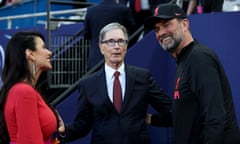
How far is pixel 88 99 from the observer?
14.7 ft

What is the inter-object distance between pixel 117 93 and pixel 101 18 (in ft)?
7.51

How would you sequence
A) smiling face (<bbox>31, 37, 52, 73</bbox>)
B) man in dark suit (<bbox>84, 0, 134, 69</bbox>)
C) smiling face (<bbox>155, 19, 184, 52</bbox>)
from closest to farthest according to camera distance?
smiling face (<bbox>155, 19, 184, 52</bbox>), smiling face (<bbox>31, 37, 52, 73</bbox>), man in dark suit (<bbox>84, 0, 134, 69</bbox>)

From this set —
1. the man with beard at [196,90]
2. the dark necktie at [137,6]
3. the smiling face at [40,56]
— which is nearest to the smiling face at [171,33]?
the man with beard at [196,90]

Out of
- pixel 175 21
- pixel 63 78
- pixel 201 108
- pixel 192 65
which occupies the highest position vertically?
pixel 175 21

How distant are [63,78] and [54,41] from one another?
0.76 meters

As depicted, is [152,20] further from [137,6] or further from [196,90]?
[137,6]

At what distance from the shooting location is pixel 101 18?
21.8ft

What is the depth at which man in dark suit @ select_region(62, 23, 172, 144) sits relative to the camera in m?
4.34

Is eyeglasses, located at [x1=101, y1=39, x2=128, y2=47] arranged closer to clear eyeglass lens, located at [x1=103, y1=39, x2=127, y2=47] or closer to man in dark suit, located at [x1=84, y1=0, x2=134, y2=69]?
clear eyeglass lens, located at [x1=103, y1=39, x2=127, y2=47]

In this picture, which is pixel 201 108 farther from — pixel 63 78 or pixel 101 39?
pixel 63 78

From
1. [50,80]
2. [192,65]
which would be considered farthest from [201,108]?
[50,80]

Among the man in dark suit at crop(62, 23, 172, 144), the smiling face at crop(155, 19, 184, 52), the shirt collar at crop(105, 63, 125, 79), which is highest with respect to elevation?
the smiling face at crop(155, 19, 184, 52)

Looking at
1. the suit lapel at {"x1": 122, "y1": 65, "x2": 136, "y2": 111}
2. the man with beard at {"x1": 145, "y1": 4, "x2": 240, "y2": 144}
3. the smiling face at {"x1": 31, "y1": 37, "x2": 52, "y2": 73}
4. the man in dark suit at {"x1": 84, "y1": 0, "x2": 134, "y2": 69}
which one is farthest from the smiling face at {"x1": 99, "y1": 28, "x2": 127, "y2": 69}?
the man in dark suit at {"x1": 84, "y1": 0, "x2": 134, "y2": 69}

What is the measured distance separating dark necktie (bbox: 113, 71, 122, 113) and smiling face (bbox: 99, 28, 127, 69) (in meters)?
0.14
